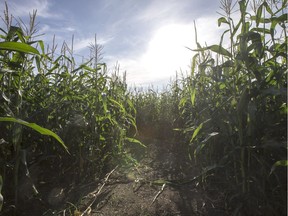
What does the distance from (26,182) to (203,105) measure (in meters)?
1.61

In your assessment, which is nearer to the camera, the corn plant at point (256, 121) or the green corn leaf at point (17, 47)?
the green corn leaf at point (17, 47)

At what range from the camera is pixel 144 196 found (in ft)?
6.50

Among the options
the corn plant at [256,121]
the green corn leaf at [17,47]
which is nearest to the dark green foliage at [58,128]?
the green corn leaf at [17,47]

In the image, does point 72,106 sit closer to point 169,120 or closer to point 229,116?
point 229,116

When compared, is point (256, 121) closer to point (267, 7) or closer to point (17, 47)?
point (267, 7)

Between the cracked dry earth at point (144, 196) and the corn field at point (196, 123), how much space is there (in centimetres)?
14

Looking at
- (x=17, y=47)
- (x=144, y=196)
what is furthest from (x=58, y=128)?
(x=17, y=47)

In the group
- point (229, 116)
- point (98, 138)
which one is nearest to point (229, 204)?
point (229, 116)

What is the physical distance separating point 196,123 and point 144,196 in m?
0.80

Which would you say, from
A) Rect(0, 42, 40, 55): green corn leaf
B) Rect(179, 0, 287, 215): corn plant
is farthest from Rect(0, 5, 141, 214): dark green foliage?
Rect(179, 0, 287, 215): corn plant

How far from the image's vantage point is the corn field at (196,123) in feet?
4.97

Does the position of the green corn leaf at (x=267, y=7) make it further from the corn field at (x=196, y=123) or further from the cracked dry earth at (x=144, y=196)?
the cracked dry earth at (x=144, y=196)

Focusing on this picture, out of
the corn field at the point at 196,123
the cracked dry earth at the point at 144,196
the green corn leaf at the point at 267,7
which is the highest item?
the green corn leaf at the point at 267,7

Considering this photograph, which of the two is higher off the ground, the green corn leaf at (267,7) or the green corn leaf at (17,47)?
the green corn leaf at (267,7)
